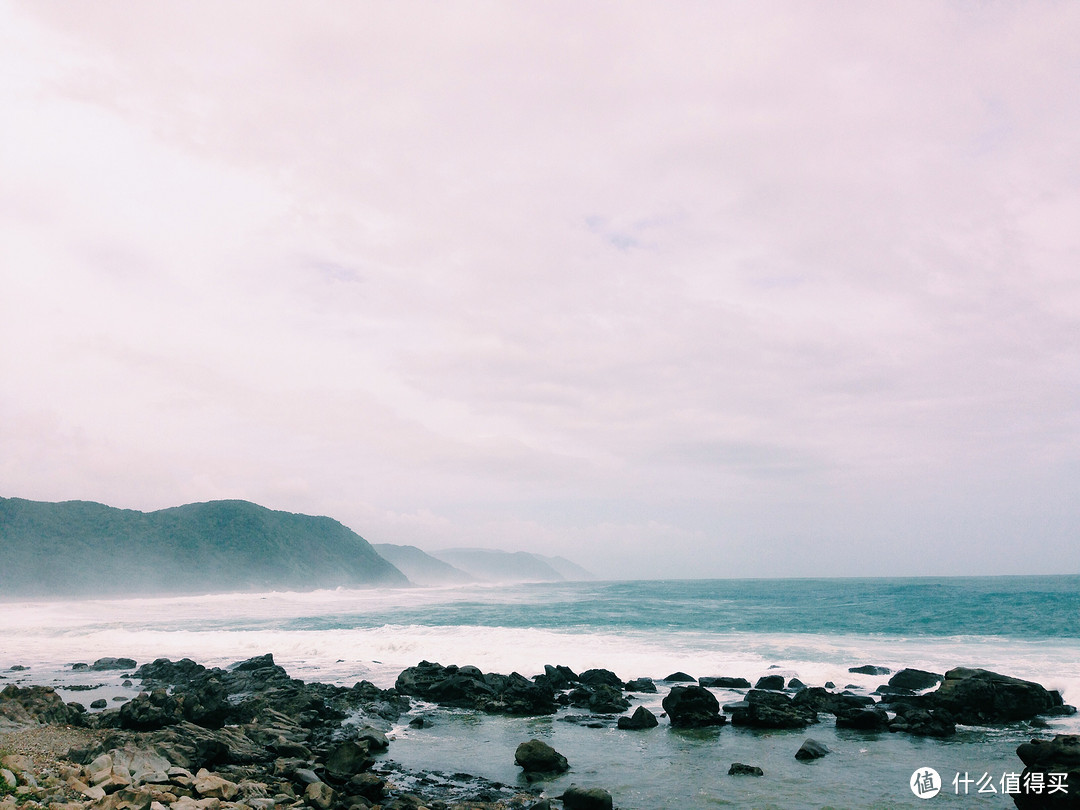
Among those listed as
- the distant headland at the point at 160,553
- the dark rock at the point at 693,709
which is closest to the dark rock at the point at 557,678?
the dark rock at the point at 693,709

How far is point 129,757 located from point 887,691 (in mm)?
27409

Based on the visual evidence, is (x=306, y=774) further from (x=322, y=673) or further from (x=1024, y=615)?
(x=1024, y=615)

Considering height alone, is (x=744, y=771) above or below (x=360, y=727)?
above

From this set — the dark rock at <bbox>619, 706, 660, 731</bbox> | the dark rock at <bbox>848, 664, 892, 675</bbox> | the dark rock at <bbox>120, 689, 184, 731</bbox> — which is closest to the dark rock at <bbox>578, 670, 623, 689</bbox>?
the dark rock at <bbox>619, 706, 660, 731</bbox>

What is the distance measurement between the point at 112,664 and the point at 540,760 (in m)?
30.2

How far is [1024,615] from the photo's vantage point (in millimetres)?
63375

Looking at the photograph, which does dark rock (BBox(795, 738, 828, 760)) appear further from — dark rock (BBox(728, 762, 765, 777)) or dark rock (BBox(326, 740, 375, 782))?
dark rock (BBox(326, 740, 375, 782))

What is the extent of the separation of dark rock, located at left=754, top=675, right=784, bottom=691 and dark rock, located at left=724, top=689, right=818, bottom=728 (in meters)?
5.09

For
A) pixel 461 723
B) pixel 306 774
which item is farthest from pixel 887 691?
pixel 306 774

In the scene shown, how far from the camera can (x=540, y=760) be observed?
1688cm

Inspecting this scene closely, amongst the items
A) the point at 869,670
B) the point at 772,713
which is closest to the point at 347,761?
the point at 772,713

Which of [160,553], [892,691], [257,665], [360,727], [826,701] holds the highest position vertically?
[826,701]

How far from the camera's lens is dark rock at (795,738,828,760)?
17734 millimetres

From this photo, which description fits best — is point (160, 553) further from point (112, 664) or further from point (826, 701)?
point (826, 701)
